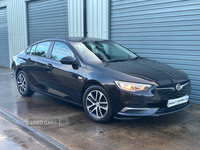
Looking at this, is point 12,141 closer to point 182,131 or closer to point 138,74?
point 138,74

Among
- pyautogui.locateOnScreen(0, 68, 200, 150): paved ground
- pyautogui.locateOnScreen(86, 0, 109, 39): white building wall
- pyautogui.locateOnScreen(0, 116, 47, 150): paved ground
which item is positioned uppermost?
pyautogui.locateOnScreen(86, 0, 109, 39): white building wall

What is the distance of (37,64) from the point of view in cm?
572

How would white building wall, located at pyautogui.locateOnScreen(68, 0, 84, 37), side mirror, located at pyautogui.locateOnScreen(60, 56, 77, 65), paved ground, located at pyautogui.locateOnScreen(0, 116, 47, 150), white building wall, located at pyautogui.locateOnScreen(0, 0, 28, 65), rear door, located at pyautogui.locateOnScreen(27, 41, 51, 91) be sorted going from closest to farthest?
paved ground, located at pyautogui.locateOnScreen(0, 116, 47, 150) → side mirror, located at pyautogui.locateOnScreen(60, 56, 77, 65) → rear door, located at pyautogui.locateOnScreen(27, 41, 51, 91) → white building wall, located at pyautogui.locateOnScreen(68, 0, 84, 37) → white building wall, located at pyautogui.locateOnScreen(0, 0, 28, 65)

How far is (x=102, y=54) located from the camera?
501cm

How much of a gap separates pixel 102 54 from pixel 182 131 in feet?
7.01

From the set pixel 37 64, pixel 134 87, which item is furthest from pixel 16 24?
pixel 134 87

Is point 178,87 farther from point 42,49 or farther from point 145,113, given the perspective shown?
point 42,49

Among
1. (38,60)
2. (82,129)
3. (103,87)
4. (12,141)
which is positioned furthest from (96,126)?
(38,60)

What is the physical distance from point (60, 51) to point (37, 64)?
80 centimetres

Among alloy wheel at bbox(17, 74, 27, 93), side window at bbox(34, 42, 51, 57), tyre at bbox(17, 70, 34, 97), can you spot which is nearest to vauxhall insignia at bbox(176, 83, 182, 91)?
side window at bbox(34, 42, 51, 57)

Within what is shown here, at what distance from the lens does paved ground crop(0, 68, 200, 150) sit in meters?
3.59

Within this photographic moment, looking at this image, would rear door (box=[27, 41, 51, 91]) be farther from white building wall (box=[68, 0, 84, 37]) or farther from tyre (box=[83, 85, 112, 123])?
white building wall (box=[68, 0, 84, 37])

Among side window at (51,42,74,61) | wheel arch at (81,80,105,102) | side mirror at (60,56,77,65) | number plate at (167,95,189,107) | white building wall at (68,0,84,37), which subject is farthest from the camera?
white building wall at (68,0,84,37)

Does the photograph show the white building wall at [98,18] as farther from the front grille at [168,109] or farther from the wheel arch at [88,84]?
the front grille at [168,109]
